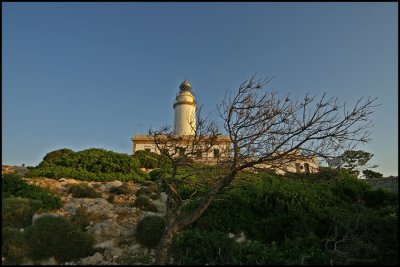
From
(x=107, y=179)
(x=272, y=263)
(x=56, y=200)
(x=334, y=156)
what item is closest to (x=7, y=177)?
(x=56, y=200)

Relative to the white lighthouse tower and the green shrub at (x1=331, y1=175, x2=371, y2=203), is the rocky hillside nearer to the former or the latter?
the green shrub at (x1=331, y1=175, x2=371, y2=203)

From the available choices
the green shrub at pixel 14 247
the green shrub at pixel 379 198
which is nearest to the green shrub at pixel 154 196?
the green shrub at pixel 14 247

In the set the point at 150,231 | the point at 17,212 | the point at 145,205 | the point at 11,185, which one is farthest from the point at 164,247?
the point at 11,185

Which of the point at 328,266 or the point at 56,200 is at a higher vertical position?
the point at 56,200

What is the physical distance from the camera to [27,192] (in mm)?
12133

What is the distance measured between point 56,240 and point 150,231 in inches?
82.8

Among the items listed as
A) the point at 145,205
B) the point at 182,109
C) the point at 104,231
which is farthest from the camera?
the point at 182,109

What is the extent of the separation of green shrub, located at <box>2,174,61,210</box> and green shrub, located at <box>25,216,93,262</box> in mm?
4010

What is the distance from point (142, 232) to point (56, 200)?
5.04 meters

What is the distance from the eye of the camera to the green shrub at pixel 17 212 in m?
9.09

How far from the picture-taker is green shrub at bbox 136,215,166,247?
8.05m

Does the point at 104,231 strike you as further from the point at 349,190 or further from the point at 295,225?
the point at 349,190

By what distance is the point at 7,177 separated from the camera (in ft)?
42.0

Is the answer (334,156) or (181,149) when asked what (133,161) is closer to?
(181,149)
